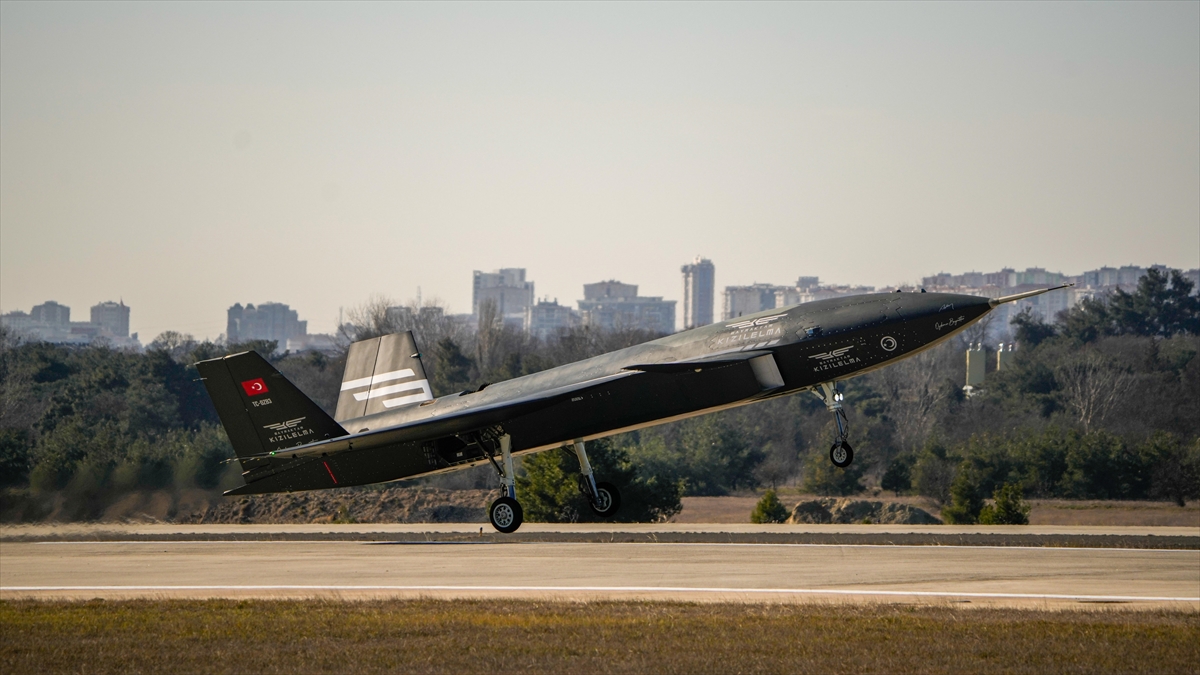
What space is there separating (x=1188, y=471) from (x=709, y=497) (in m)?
38.4

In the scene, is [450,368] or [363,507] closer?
[363,507]

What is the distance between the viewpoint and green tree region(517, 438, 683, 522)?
73.2m

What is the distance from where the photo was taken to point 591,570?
57.3 metres

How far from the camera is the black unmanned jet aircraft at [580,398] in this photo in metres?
25.4

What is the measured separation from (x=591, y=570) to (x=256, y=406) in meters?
30.5

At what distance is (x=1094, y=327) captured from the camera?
156 meters

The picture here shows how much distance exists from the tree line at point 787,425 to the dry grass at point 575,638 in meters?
8.51

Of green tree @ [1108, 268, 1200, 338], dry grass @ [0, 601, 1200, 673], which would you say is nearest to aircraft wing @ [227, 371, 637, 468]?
dry grass @ [0, 601, 1200, 673]

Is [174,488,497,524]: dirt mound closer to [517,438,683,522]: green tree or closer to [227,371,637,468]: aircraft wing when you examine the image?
[517,438,683,522]: green tree

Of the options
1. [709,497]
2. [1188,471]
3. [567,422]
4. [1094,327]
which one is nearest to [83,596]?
[567,422]

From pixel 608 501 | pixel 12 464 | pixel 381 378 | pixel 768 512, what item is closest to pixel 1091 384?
pixel 768 512

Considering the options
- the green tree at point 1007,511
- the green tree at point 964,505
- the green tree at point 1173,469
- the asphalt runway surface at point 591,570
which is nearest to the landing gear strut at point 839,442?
the asphalt runway surface at point 591,570

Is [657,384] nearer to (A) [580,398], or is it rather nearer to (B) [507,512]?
(A) [580,398]

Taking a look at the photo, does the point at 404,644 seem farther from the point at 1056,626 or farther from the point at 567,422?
the point at 1056,626
